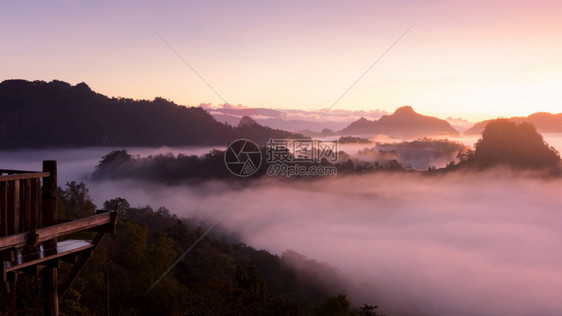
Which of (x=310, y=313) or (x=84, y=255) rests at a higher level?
(x=84, y=255)

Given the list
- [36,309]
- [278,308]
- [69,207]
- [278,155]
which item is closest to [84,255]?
[36,309]

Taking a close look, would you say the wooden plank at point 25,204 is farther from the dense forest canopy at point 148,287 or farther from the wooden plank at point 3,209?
the dense forest canopy at point 148,287

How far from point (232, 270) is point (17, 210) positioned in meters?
70.8

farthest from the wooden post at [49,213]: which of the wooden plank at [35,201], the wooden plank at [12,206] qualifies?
the wooden plank at [12,206]

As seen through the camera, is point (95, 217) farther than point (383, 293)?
No

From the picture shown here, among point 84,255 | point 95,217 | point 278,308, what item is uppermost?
point 95,217

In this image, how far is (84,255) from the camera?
1272 centimetres

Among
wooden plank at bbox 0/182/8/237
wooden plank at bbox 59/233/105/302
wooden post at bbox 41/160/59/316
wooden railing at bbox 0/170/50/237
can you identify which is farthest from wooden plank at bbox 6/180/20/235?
wooden plank at bbox 59/233/105/302

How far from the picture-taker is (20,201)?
1095 cm

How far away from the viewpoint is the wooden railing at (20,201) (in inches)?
412

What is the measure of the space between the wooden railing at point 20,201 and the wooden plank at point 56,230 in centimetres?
54

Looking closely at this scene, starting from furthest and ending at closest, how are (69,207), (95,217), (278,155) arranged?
(278,155), (69,207), (95,217)

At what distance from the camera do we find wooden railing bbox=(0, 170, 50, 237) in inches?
412

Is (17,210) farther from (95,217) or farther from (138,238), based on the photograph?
(138,238)
